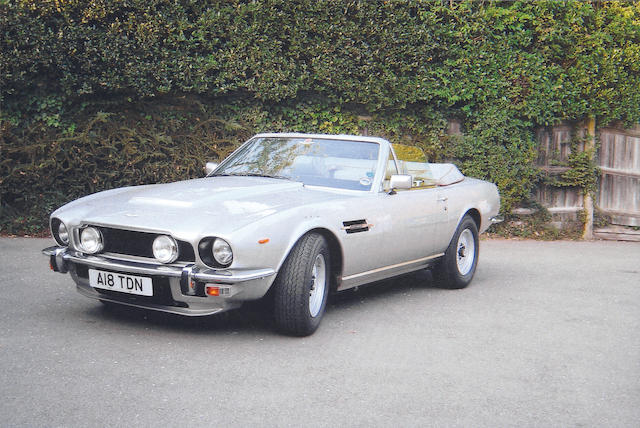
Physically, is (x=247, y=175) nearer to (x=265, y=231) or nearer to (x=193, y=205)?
(x=193, y=205)

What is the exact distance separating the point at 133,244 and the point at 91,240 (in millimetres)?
367

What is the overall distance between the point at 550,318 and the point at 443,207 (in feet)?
4.64

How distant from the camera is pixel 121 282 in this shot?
15.0ft

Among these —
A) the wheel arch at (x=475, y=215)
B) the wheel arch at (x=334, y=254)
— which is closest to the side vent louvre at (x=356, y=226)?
the wheel arch at (x=334, y=254)

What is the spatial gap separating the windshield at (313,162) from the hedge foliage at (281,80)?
3.54 metres

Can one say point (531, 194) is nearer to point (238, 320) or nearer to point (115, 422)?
point (238, 320)

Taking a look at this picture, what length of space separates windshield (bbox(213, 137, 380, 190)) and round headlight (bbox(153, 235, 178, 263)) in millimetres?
1551

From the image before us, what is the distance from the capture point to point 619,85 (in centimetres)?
1099

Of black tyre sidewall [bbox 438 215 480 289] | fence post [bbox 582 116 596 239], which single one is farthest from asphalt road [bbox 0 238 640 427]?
fence post [bbox 582 116 596 239]

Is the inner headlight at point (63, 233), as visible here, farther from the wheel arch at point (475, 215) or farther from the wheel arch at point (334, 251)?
the wheel arch at point (475, 215)

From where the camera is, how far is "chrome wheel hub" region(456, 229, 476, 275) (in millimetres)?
7064

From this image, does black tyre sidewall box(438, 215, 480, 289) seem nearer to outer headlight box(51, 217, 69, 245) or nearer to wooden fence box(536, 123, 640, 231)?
outer headlight box(51, 217, 69, 245)

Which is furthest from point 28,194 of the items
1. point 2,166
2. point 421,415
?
point 421,415

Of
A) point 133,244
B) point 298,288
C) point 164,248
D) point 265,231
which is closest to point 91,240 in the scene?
point 133,244
